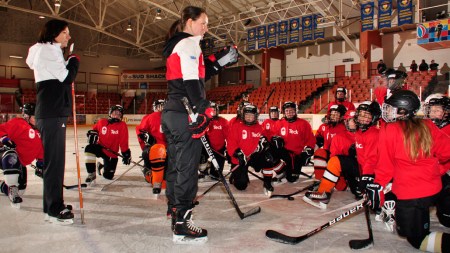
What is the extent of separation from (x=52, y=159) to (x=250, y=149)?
249 centimetres

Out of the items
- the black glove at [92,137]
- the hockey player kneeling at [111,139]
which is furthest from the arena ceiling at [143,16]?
the black glove at [92,137]

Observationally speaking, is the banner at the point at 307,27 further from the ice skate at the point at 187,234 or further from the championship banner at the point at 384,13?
the ice skate at the point at 187,234

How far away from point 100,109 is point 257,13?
11.5 m

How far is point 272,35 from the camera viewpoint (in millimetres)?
16891

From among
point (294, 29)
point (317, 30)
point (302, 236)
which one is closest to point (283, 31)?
point (294, 29)

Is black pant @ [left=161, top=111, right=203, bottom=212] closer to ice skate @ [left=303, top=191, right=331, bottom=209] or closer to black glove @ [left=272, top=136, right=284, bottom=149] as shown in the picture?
ice skate @ [left=303, top=191, right=331, bottom=209]

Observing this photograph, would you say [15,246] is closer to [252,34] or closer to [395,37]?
[252,34]

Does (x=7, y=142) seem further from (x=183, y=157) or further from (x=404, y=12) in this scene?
(x=404, y=12)

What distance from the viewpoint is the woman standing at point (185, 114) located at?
2338 millimetres

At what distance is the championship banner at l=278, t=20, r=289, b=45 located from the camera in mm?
16266

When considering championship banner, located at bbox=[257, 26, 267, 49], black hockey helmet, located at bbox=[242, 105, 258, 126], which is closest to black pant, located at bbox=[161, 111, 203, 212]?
black hockey helmet, located at bbox=[242, 105, 258, 126]

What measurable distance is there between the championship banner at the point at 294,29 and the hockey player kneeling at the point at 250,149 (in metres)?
12.3

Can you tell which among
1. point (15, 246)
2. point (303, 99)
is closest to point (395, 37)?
point (303, 99)

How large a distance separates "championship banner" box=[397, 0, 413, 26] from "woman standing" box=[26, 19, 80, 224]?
1340cm
